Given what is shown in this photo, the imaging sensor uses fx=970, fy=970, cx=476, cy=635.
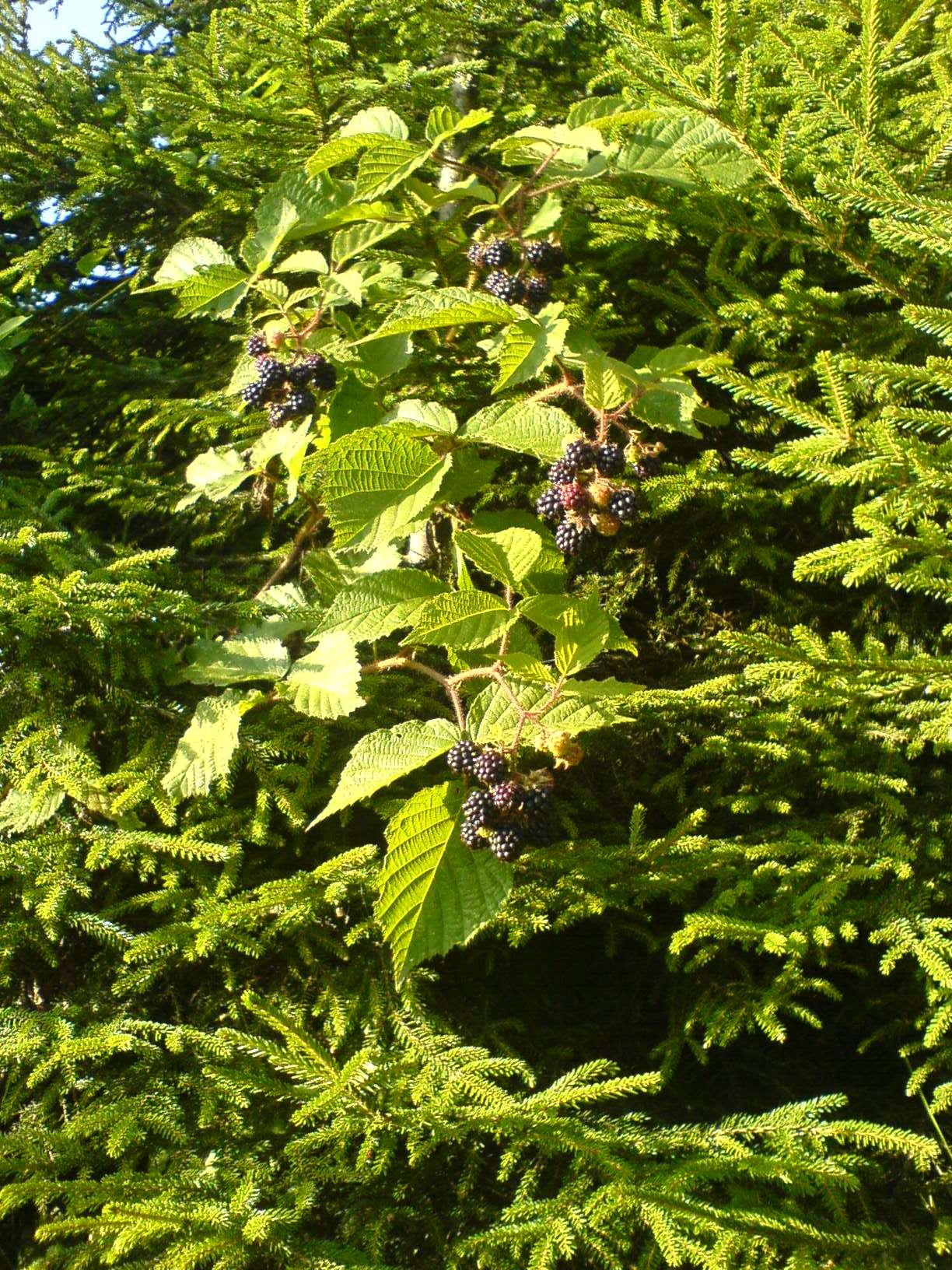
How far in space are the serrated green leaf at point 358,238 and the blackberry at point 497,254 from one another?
21cm

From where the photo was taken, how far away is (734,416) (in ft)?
6.91

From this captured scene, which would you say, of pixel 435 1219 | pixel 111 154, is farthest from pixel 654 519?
pixel 111 154

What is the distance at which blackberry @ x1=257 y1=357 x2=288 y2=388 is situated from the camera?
1.68m

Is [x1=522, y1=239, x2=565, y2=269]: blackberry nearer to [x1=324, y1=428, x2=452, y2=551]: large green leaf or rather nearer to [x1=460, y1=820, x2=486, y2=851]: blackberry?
[x1=324, y1=428, x2=452, y2=551]: large green leaf

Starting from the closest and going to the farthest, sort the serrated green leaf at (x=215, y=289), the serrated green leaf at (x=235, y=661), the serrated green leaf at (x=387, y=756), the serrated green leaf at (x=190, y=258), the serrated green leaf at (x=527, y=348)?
the serrated green leaf at (x=387, y=756) < the serrated green leaf at (x=527, y=348) < the serrated green leaf at (x=235, y=661) < the serrated green leaf at (x=215, y=289) < the serrated green leaf at (x=190, y=258)

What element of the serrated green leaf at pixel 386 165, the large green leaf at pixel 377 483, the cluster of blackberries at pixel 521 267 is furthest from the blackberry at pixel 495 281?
the large green leaf at pixel 377 483

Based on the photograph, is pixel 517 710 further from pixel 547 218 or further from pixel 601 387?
pixel 547 218

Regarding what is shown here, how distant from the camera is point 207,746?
5.20ft

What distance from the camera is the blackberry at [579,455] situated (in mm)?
1419

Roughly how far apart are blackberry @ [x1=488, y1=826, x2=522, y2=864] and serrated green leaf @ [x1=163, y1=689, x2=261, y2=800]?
0.49m

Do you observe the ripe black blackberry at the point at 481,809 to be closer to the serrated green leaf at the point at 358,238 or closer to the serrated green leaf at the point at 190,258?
the serrated green leaf at the point at 358,238

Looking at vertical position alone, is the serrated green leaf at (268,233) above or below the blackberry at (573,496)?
above

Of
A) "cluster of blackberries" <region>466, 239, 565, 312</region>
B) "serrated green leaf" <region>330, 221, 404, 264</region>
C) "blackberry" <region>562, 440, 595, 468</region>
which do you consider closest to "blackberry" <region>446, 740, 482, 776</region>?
"blackberry" <region>562, 440, 595, 468</region>

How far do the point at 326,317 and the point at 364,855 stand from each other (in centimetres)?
104
